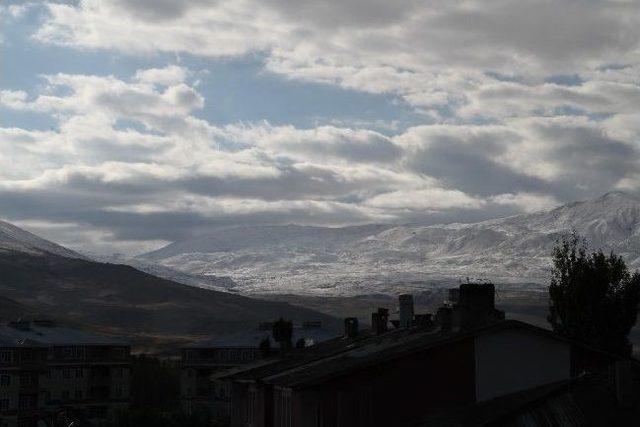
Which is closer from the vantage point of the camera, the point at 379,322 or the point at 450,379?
the point at 450,379

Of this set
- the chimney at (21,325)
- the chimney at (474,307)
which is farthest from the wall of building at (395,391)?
the chimney at (21,325)

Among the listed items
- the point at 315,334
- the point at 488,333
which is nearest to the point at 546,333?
the point at 488,333

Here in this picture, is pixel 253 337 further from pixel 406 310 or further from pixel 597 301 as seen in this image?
pixel 406 310

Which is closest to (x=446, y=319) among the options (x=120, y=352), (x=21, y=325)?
(x=21, y=325)

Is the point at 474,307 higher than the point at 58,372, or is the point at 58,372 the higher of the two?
the point at 474,307

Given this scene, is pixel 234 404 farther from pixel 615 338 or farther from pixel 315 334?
pixel 315 334

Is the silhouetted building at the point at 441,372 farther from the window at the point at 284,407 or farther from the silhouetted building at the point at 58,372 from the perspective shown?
the silhouetted building at the point at 58,372

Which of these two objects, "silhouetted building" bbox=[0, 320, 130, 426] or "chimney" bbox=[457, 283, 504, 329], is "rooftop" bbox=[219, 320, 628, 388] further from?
"silhouetted building" bbox=[0, 320, 130, 426]

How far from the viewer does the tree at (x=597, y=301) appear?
6088cm

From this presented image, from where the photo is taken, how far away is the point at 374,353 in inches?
1631

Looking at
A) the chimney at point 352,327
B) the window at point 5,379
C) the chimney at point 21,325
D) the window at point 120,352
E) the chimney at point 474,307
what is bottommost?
the window at point 5,379

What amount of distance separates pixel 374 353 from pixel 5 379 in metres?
81.1

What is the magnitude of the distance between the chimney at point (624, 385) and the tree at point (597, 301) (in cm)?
2947

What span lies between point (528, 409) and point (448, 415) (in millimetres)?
6014
